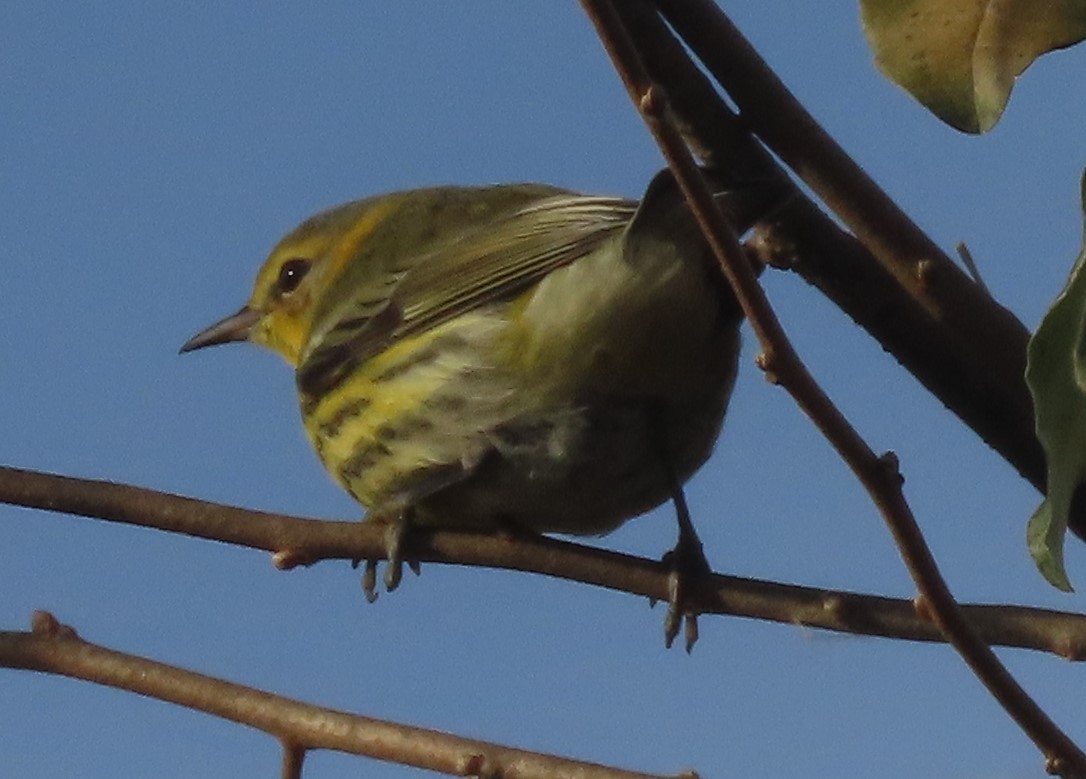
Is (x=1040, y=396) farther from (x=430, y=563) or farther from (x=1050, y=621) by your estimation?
(x=430, y=563)

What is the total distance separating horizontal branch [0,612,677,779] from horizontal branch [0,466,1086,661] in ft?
0.90

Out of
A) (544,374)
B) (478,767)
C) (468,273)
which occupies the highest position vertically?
(468,273)

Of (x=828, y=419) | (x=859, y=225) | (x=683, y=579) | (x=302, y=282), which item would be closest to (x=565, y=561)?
(x=683, y=579)

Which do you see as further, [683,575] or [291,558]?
[683,575]

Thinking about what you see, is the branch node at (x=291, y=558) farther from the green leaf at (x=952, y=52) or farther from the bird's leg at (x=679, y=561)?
the green leaf at (x=952, y=52)

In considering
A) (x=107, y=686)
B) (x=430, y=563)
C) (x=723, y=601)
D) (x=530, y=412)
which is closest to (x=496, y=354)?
(x=530, y=412)

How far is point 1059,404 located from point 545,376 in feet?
6.86

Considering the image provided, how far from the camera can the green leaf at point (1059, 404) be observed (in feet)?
5.01

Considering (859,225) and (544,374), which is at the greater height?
(544,374)

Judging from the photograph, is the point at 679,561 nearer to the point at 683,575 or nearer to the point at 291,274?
the point at 683,575

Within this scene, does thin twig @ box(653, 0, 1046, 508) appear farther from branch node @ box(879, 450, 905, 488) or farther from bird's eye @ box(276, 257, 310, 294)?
bird's eye @ box(276, 257, 310, 294)

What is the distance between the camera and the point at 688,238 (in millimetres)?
3357

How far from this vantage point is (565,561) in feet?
9.30

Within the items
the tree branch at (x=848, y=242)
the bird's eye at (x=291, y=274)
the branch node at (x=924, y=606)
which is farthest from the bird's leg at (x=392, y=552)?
the bird's eye at (x=291, y=274)
